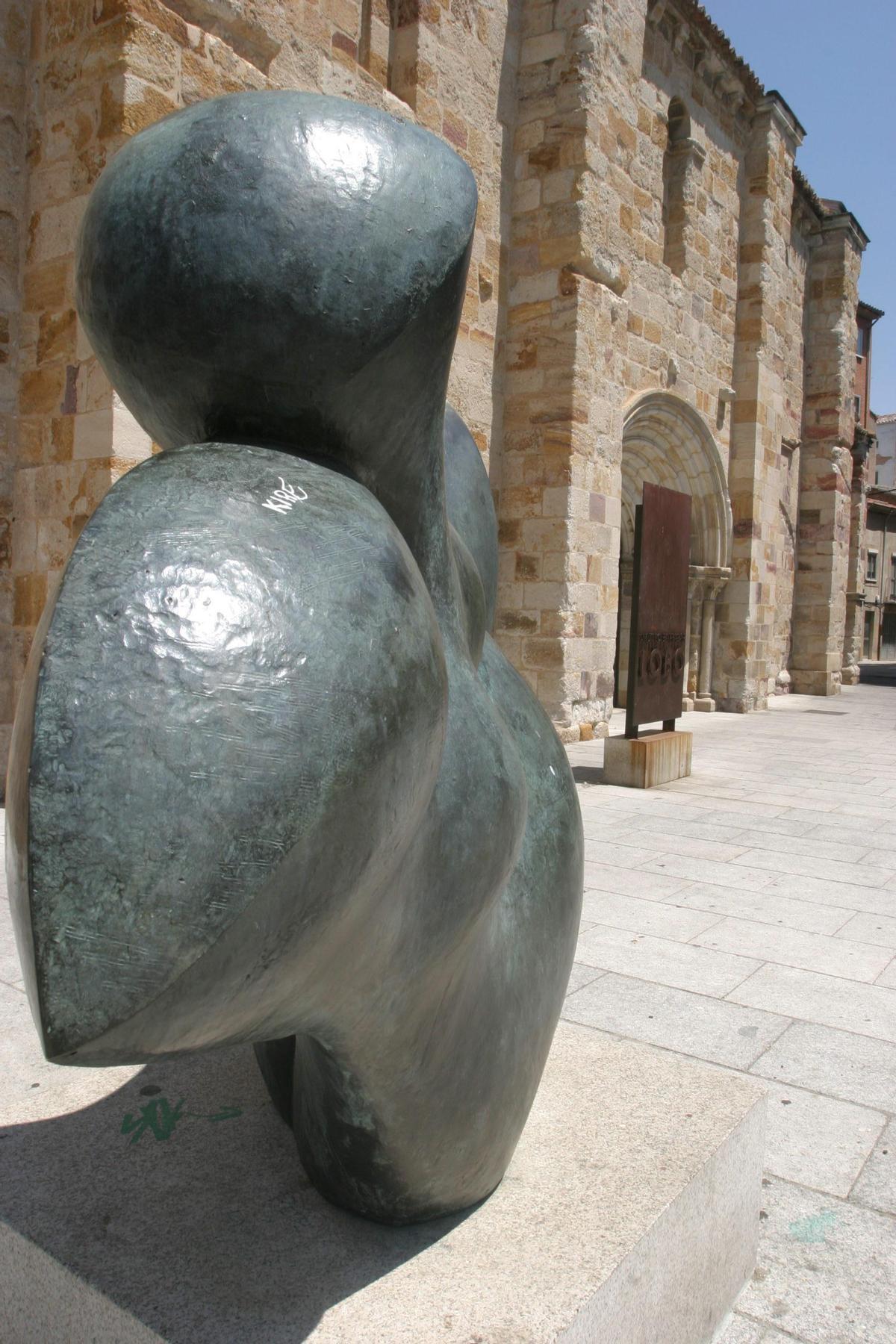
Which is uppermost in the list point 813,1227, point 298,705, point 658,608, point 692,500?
point 692,500

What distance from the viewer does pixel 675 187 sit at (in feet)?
35.7

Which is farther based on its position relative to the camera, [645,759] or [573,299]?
[573,299]

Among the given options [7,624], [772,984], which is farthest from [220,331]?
[7,624]

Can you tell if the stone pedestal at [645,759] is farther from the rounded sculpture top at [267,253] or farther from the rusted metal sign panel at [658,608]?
the rounded sculpture top at [267,253]

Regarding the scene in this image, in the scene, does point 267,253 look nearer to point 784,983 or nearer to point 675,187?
point 784,983

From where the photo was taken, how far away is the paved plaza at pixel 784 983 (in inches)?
68.8

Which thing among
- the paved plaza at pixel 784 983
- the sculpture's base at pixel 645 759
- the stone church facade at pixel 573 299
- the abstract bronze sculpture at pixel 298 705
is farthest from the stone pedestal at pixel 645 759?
the abstract bronze sculpture at pixel 298 705

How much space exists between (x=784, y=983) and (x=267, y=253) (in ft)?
9.33

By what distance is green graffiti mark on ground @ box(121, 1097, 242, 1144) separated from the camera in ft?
5.04

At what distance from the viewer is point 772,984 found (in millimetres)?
3094

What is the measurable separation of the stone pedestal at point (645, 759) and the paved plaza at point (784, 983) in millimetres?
118

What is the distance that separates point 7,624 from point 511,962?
175 inches

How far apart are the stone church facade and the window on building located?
0.10ft

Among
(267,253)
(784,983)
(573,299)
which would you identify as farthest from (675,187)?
(267,253)
